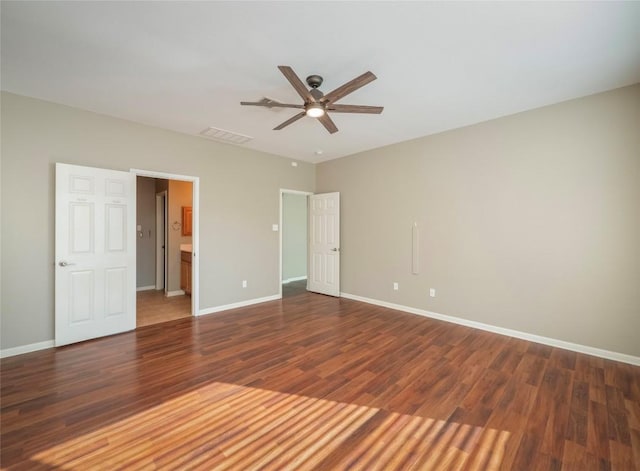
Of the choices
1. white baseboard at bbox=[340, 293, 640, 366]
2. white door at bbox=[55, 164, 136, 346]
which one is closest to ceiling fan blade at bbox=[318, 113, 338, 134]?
white door at bbox=[55, 164, 136, 346]

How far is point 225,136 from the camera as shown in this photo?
174 inches

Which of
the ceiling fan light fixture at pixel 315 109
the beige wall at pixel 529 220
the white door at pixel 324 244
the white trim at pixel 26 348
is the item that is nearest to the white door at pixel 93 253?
the white trim at pixel 26 348

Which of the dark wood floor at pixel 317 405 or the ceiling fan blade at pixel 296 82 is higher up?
the ceiling fan blade at pixel 296 82

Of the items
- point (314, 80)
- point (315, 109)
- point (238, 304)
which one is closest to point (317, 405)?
point (315, 109)

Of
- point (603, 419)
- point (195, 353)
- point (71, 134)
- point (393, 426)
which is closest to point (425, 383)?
point (393, 426)

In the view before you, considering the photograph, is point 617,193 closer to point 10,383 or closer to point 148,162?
point 148,162

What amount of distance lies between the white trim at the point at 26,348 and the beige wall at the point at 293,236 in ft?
15.4

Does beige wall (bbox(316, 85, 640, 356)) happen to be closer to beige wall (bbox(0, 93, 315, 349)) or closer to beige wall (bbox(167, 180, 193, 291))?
beige wall (bbox(0, 93, 315, 349))

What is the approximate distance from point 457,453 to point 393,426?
40 cm

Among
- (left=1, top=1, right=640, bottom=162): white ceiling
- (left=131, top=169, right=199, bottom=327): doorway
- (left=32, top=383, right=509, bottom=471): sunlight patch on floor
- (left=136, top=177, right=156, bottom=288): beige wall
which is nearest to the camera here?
(left=32, top=383, right=509, bottom=471): sunlight patch on floor

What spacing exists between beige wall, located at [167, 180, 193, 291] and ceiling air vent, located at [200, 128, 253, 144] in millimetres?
1652

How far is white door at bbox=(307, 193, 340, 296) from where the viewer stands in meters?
5.71

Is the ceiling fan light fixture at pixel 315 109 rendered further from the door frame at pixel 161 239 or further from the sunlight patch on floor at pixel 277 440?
the door frame at pixel 161 239

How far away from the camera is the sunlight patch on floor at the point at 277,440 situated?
1663mm
